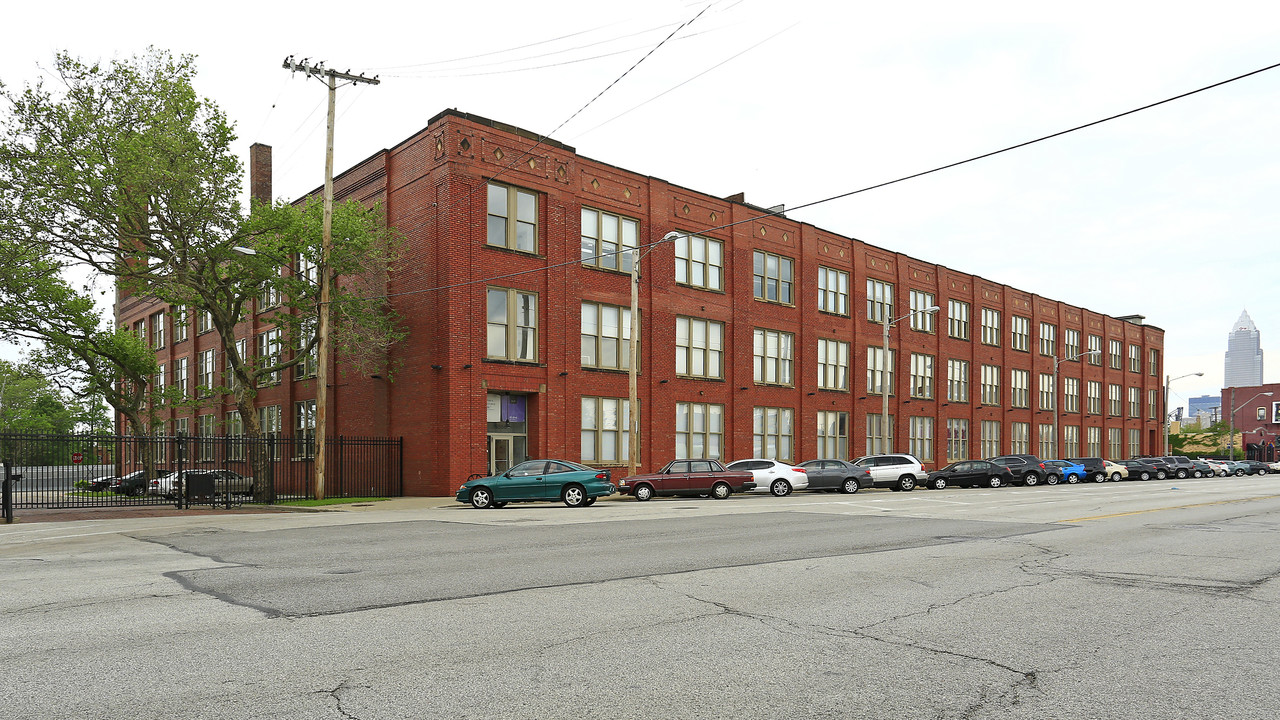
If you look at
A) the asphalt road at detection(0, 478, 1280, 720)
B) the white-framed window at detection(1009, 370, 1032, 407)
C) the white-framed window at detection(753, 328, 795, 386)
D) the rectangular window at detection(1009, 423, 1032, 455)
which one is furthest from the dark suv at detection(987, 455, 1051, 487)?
the asphalt road at detection(0, 478, 1280, 720)

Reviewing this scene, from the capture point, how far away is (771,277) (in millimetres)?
42969

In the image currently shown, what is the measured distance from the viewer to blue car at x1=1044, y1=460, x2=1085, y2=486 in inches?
1900

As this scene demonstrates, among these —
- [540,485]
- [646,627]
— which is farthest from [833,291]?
[646,627]

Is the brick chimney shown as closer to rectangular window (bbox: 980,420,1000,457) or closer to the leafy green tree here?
the leafy green tree

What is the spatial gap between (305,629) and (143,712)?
2.26 meters

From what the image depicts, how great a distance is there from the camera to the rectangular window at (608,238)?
3519cm

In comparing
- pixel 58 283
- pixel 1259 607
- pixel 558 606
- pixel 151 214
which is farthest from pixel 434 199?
pixel 1259 607

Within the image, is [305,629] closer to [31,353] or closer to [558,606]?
[558,606]

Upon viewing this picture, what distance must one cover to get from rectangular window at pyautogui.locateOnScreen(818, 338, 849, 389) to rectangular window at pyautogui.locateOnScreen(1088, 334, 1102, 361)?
3231 centimetres

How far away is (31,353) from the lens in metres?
38.4

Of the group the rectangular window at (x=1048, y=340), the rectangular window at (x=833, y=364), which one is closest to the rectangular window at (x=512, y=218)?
the rectangular window at (x=833, y=364)

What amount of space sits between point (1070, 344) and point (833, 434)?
3128cm

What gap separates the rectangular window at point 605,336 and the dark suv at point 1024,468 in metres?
20.8

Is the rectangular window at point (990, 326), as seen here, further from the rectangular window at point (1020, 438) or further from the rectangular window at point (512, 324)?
the rectangular window at point (512, 324)
